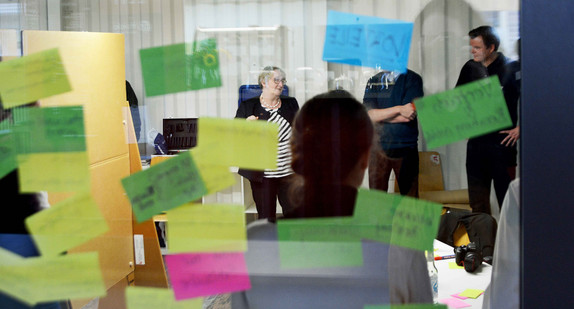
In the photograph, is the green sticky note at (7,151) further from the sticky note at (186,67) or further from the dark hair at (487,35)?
the dark hair at (487,35)

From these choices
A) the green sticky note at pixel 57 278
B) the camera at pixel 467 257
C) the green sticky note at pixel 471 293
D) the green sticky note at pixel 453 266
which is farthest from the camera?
the green sticky note at pixel 453 266

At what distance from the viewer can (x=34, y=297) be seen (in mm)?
782

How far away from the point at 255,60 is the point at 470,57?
0.31m

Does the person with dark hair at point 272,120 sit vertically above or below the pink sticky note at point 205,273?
above

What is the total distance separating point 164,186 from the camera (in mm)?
725

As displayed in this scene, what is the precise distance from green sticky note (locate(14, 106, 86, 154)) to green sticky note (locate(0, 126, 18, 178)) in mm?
42

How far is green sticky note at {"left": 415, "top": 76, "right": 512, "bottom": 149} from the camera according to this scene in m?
0.67

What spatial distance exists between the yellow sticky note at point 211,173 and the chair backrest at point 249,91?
0.10 m

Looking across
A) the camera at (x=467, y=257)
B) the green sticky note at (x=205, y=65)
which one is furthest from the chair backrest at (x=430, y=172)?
the camera at (x=467, y=257)

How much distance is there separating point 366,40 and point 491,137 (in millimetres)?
226

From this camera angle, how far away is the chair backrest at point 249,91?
0.71m

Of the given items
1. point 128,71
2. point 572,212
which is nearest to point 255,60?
point 128,71

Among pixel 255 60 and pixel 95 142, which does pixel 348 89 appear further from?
pixel 95 142

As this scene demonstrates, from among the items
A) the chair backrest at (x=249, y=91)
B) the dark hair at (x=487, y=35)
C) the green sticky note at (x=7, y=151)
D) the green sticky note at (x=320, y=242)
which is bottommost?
the green sticky note at (x=320, y=242)
